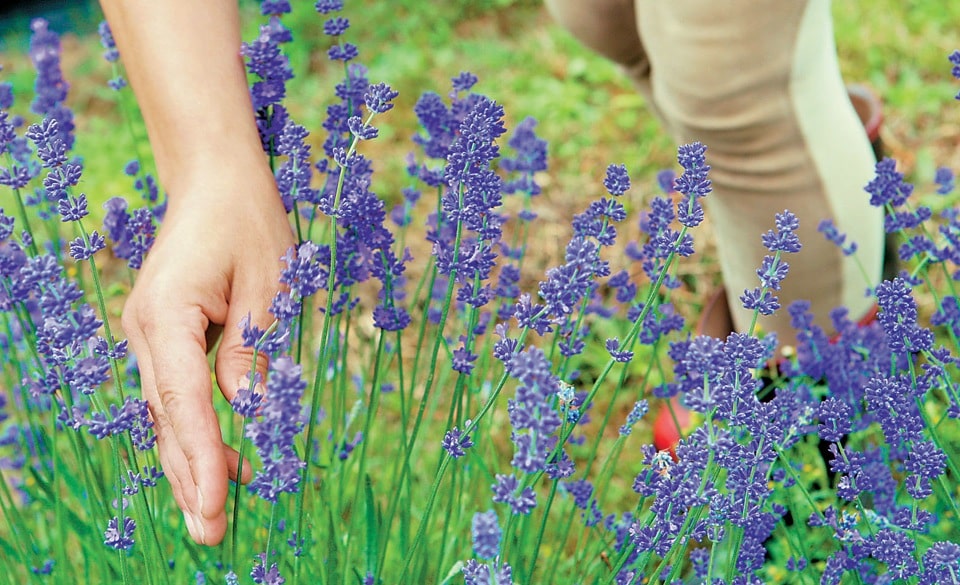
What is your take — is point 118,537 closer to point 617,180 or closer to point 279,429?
point 279,429

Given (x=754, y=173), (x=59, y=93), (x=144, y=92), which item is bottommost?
(x=754, y=173)

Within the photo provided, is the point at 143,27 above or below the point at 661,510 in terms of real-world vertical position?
above

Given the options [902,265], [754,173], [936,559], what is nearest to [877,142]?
[902,265]

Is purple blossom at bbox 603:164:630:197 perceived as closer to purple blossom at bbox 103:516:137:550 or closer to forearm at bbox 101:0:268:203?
forearm at bbox 101:0:268:203

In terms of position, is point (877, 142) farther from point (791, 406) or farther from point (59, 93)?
point (59, 93)

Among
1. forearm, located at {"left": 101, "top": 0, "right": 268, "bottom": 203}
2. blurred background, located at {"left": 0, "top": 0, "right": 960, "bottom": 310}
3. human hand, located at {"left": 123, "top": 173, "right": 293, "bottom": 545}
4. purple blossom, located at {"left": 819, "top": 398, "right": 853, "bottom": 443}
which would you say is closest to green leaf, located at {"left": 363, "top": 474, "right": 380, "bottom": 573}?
human hand, located at {"left": 123, "top": 173, "right": 293, "bottom": 545}

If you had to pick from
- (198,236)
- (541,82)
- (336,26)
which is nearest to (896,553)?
(198,236)

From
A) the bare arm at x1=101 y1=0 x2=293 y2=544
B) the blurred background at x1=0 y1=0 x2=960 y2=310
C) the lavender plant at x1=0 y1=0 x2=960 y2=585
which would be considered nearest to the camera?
the lavender plant at x1=0 y1=0 x2=960 y2=585

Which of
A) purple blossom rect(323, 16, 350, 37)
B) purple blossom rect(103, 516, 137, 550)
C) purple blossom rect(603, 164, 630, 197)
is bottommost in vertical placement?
purple blossom rect(103, 516, 137, 550)
